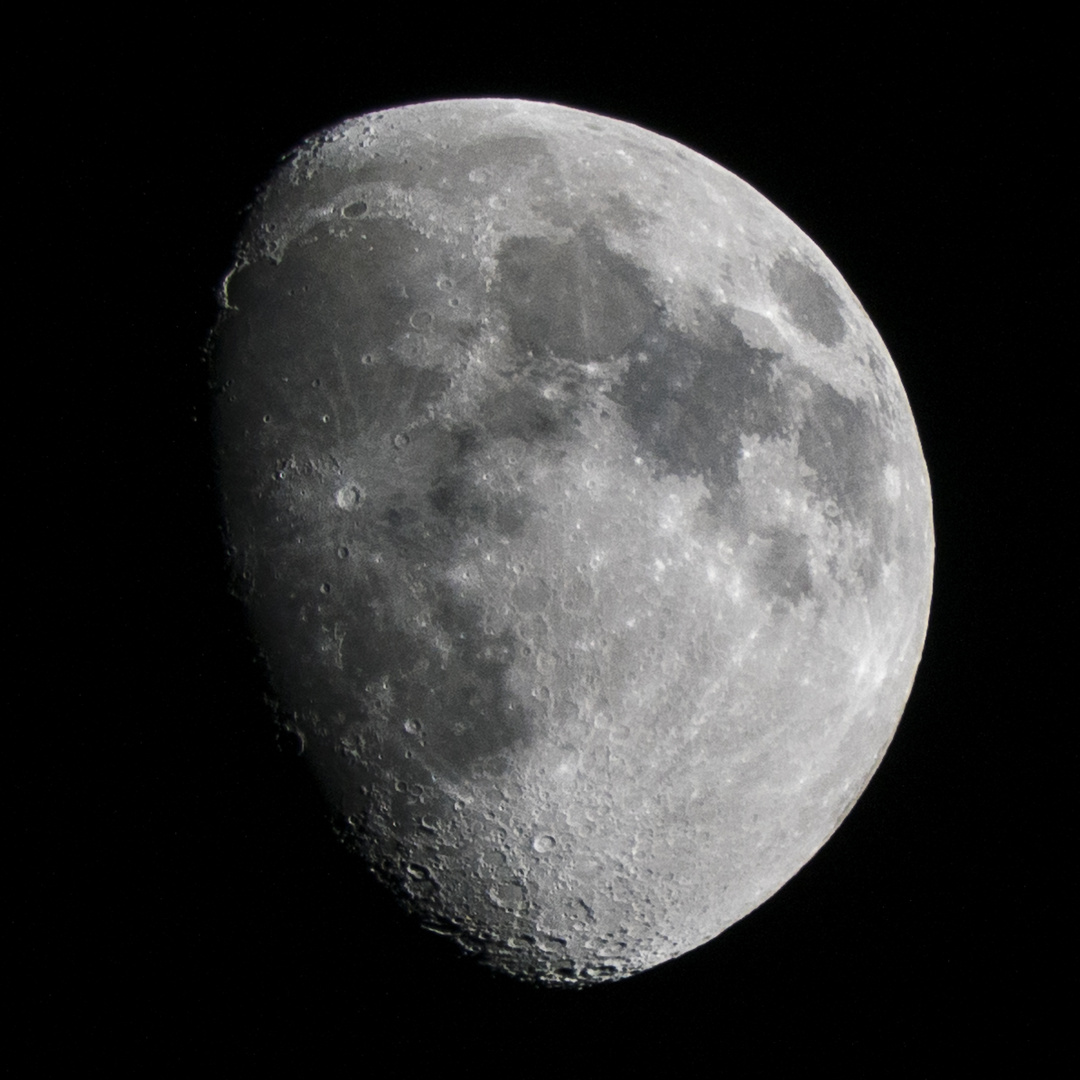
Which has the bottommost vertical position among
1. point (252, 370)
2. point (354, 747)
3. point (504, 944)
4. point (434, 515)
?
point (504, 944)

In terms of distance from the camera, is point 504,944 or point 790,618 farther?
point 504,944

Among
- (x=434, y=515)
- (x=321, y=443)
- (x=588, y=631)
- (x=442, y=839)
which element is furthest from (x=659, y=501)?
(x=442, y=839)

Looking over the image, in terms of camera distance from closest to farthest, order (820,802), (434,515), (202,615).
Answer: (434,515) → (202,615) → (820,802)

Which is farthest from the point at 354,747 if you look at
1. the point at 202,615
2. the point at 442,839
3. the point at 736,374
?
the point at 736,374

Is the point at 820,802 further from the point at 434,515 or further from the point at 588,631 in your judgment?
the point at 434,515

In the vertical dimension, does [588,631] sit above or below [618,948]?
above

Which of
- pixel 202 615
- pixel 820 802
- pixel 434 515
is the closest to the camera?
pixel 434 515

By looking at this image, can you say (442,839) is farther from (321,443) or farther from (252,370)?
(252,370)
